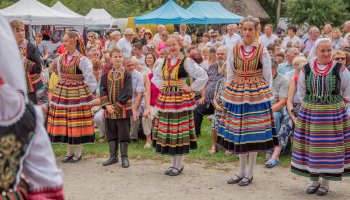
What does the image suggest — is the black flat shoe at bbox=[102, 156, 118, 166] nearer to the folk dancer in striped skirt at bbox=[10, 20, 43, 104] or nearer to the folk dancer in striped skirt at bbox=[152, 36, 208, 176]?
the folk dancer in striped skirt at bbox=[152, 36, 208, 176]

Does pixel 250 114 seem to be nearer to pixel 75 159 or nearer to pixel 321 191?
pixel 321 191

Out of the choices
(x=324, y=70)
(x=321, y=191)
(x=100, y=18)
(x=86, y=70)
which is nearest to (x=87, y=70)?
(x=86, y=70)

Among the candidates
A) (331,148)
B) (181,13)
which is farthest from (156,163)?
(181,13)

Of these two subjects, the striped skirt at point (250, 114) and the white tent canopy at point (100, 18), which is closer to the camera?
the striped skirt at point (250, 114)

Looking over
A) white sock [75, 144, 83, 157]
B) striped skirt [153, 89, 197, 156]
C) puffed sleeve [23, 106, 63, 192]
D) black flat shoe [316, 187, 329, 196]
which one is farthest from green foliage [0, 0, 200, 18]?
puffed sleeve [23, 106, 63, 192]

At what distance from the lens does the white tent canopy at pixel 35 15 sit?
17.9 meters

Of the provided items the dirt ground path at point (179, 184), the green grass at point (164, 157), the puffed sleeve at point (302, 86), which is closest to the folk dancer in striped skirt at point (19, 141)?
the dirt ground path at point (179, 184)

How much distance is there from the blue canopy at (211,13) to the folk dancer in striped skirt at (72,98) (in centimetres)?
1405

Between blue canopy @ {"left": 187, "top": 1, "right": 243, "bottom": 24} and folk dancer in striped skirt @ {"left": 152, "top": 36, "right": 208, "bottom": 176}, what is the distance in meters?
14.4

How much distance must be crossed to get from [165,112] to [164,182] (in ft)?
2.85

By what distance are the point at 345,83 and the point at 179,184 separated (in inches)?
88.2

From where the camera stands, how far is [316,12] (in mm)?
24828

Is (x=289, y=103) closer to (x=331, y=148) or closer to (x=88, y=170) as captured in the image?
(x=331, y=148)

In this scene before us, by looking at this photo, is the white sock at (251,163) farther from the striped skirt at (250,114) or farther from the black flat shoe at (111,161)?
the black flat shoe at (111,161)
